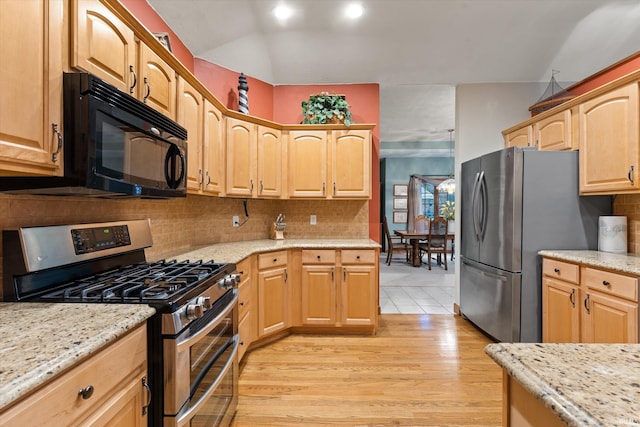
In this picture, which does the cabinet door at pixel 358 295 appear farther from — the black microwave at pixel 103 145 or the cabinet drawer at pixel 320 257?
the black microwave at pixel 103 145

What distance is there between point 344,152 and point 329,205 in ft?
2.13

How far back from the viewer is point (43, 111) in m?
1.10

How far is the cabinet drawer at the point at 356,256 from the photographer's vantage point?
3146mm

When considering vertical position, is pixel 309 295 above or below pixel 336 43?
below

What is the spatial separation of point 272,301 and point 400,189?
698cm

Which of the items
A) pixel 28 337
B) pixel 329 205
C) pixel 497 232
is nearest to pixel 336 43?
pixel 329 205

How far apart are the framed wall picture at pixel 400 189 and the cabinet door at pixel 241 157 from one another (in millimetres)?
6616

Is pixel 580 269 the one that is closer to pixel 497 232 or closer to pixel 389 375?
pixel 497 232

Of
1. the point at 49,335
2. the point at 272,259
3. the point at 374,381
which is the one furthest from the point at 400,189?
the point at 49,335

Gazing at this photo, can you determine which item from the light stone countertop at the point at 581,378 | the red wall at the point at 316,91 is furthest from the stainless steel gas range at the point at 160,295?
the red wall at the point at 316,91

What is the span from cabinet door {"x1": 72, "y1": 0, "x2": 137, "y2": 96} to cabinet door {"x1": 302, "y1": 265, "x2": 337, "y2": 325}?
2.14 m

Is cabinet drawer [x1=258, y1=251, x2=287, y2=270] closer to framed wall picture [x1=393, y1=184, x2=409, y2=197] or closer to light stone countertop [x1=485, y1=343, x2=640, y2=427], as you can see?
light stone countertop [x1=485, y1=343, x2=640, y2=427]

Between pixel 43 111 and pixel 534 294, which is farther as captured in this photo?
pixel 534 294

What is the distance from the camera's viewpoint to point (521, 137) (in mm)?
3400
